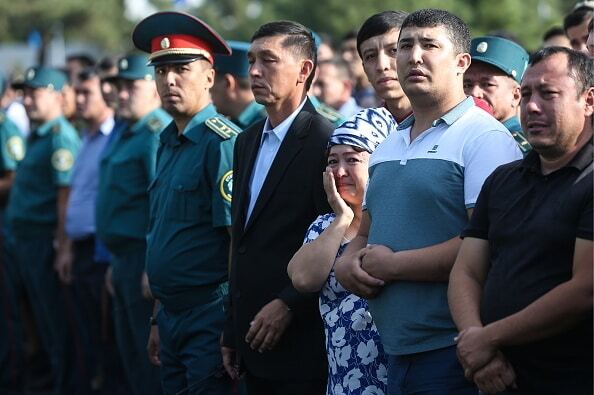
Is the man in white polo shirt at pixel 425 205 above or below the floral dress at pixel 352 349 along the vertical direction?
above

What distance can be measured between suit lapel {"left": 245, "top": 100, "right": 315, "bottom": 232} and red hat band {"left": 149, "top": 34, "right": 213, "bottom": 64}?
1071 mm

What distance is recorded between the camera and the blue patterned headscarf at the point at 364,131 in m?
4.63

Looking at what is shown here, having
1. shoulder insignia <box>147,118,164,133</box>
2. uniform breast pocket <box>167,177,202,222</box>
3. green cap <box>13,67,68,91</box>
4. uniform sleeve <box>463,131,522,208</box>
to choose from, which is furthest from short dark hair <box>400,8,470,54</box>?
green cap <box>13,67,68,91</box>

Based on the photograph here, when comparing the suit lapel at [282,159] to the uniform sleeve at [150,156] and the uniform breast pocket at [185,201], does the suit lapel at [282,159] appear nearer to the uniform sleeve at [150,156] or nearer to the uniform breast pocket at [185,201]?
the uniform breast pocket at [185,201]

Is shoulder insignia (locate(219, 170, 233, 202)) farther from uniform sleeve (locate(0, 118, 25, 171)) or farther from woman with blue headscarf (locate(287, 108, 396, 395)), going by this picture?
uniform sleeve (locate(0, 118, 25, 171))

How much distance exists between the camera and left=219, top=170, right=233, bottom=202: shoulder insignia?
5.55 metres

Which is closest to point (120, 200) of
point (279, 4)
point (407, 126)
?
point (407, 126)

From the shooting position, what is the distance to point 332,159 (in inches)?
185

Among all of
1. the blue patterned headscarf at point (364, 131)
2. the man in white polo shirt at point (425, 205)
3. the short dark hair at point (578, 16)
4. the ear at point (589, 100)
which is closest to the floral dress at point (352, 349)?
the man in white polo shirt at point (425, 205)

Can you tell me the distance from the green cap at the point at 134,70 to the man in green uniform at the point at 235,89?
588mm

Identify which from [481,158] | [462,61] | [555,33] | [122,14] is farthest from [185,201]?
[122,14]

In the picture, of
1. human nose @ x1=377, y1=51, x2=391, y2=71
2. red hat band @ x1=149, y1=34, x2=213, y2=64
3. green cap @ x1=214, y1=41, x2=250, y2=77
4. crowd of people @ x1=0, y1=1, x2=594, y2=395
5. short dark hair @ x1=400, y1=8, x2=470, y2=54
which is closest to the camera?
crowd of people @ x1=0, y1=1, x2=594, y2=395

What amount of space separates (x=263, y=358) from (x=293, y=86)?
4.02 feet

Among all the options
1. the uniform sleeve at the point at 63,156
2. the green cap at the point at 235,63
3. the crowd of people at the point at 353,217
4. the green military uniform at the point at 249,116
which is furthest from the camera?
the uniform sleeve at the point at 63,156
